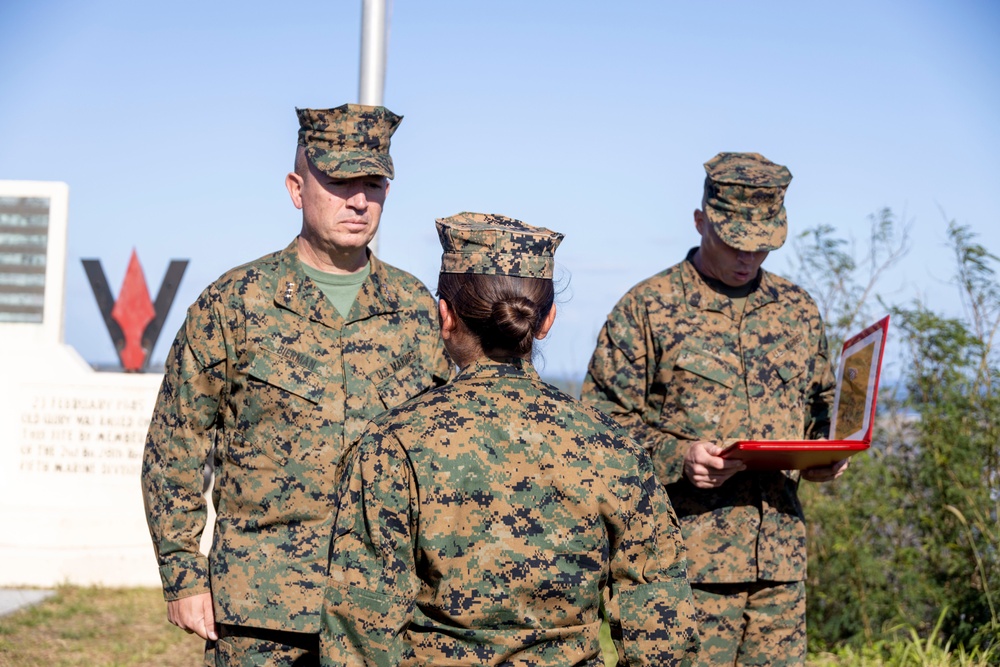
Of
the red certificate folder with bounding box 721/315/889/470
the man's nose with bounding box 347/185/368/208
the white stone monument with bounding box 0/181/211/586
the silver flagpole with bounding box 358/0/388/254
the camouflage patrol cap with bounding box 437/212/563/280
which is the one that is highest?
Result: the silver flagpole with bounding box 358/0/388/254

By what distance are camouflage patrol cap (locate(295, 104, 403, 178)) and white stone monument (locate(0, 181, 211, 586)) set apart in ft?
20.6

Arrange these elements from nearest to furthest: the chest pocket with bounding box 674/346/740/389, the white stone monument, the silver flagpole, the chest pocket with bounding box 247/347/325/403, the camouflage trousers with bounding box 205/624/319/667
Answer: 1. the camouflage trousers with bounding box 205/624/319/667
2. the chest pocket with bounding box 247/347/325/403
3. the chest pocket with bounding box 674/346/740/389
4. the silver flagpole
5. the white stone monument

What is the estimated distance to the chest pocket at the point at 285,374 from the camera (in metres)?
3.32

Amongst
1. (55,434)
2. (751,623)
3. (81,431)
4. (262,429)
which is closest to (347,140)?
(262,429)

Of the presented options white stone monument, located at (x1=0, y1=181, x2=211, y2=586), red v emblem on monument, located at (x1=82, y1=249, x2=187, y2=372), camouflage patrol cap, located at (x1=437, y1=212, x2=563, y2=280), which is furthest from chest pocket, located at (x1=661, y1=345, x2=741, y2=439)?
red v emblem on monument, located at (x1=82, y1=249, x2=187, y2=372)

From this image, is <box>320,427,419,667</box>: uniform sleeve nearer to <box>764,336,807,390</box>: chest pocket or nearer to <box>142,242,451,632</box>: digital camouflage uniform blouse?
<box>142,242,451,632</box>: digital camouflage uniform blouse

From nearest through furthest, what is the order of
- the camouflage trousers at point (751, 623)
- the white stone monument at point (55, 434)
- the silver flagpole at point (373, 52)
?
the camouflage trousers at point (751, 623)
the silver flagpole at point (373, 52)
the white stone monument at point (55, 434)

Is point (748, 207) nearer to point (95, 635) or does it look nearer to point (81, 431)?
point (95, 635)

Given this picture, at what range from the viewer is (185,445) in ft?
10.9

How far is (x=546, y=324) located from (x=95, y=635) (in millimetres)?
5947

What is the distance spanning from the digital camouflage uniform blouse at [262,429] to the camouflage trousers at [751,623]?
1.34 meters

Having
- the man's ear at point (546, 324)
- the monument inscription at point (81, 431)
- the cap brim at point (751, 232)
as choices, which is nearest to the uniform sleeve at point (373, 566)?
the man's ear at point (546, 324)

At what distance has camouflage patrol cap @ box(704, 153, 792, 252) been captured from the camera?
12.8 ft

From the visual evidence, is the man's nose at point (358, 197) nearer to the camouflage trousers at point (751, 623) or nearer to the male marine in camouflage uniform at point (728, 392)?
the male marine in camouflage uniform at point (728, 392)
